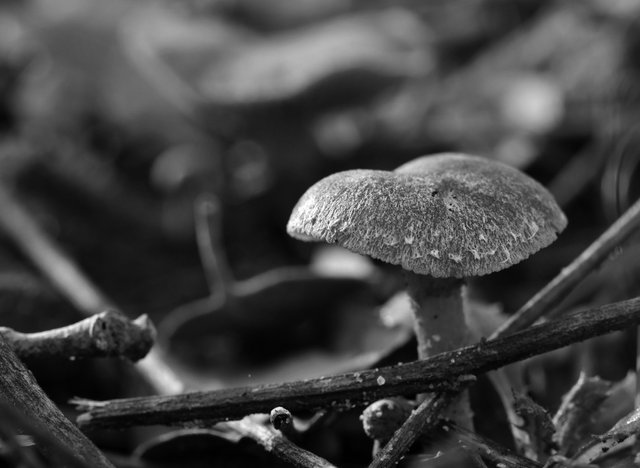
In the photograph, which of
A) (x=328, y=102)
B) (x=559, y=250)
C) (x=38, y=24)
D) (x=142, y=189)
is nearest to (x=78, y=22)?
(x=38, y=24)

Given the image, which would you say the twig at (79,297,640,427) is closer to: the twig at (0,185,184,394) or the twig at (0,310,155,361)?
the twig at (0,310,155,361)

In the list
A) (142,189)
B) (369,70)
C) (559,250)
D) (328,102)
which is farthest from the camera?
(142,189)

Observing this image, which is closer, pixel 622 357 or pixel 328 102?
pixel 622 357

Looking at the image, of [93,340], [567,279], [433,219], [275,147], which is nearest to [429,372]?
[433,219]

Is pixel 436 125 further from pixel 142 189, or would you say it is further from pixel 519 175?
pixel 519 175

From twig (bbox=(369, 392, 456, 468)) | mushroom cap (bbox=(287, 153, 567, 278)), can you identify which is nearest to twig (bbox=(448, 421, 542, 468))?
twig (bbox=(369, 392, 456, 468))

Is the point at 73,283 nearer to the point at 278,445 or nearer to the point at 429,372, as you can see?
the point at 278,445
